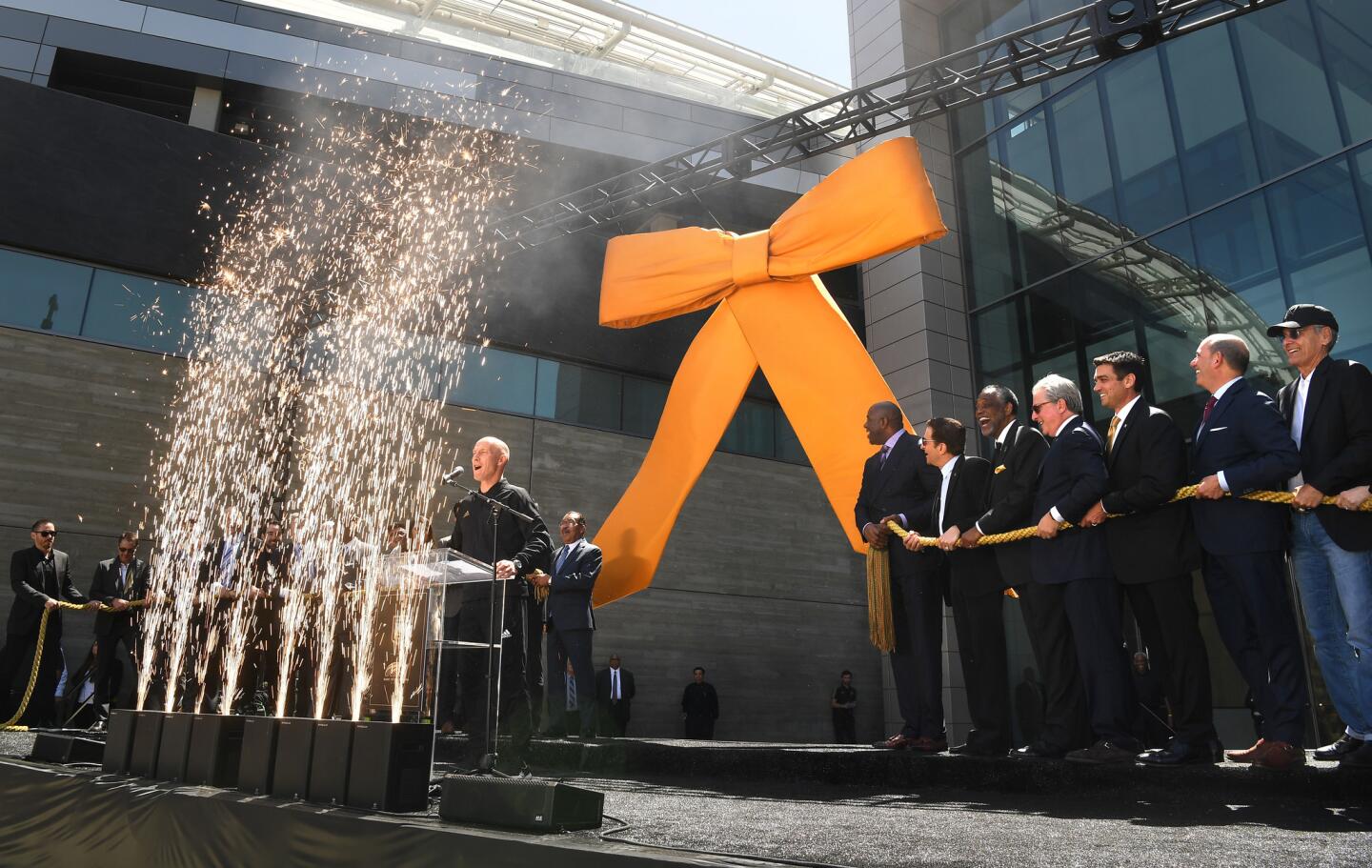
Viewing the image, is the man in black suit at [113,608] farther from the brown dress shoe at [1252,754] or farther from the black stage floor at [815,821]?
the brown dress shoe at [1252,754]

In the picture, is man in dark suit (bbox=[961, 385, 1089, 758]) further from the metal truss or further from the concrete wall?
the concrete wall

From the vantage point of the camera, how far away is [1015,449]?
14.1 ft

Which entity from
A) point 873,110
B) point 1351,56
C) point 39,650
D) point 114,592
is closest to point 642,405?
point 873,110

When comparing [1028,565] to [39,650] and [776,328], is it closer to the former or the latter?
[776,328]

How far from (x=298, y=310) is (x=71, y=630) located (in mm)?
3788

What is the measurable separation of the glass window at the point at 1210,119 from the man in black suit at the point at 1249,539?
6.97 meters

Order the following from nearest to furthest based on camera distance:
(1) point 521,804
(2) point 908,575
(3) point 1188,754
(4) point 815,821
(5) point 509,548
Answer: (1) point 521,804 → (4) point 815,821 → (3) point 1188,754 → (2) point 908,575 → (5) point 509,548

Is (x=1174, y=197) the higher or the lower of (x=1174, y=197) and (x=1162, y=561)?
the higher

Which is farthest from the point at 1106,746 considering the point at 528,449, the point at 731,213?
the point at 731,213

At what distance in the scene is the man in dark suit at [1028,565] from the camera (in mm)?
3832

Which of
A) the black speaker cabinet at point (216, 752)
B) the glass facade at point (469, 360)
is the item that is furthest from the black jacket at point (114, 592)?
the black speaker cabinet at point (216, 752)

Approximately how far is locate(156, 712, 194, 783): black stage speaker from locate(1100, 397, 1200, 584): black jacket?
369 cm

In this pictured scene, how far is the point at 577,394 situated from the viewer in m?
11.9

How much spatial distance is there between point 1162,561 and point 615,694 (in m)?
8.14
